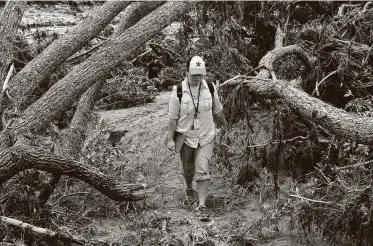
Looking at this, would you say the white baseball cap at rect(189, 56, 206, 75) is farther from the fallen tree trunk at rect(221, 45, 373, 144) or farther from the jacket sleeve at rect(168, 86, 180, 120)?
the fallen tree trunk at rect(221, 45, 373, 144)

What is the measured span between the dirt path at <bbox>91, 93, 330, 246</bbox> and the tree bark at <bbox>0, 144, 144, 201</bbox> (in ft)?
1.69

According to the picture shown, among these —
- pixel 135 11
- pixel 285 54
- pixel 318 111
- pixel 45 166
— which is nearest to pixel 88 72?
pixel 45 166

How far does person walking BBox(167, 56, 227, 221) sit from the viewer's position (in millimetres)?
6137

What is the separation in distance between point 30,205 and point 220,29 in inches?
160

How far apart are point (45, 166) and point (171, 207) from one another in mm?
1702

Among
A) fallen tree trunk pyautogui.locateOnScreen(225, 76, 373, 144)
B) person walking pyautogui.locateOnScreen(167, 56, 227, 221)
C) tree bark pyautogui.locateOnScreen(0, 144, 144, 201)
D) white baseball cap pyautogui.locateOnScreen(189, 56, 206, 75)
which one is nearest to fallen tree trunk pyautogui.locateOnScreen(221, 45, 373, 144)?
fallen tree trunk pyautogui.locateOnScreen(225, 76, 373, 144)

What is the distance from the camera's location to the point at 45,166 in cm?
545

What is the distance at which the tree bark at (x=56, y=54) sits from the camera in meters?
6.79

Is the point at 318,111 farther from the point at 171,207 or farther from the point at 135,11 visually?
the point at 135,11

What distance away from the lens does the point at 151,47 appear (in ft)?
35.4

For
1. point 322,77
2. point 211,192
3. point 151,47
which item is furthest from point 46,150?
point 151,47

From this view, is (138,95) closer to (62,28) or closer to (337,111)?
(62,28)

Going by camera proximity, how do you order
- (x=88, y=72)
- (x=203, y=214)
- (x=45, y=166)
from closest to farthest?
(x=45, y=166), (x=203, y=214), (x=88, y=72)

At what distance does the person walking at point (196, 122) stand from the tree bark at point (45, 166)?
863 mm
